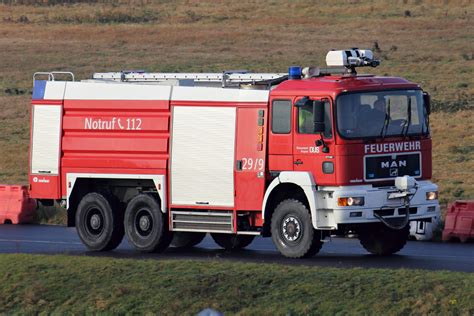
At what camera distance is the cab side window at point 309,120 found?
18.5 meters

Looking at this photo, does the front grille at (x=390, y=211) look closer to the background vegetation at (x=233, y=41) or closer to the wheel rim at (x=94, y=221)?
the wheel rim at (x=94, y=221)

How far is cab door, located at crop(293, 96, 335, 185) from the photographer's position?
1852cm


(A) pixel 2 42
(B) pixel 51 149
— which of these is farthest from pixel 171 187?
(A) pixel 2 42

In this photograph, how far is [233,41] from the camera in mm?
66500

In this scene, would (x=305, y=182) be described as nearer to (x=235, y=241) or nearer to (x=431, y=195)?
(x=431, y=195)

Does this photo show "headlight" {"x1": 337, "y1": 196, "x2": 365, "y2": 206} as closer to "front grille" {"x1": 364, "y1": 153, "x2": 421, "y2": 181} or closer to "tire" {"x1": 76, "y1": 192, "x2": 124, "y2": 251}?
"front grille" {"x1": 364, "y1": 153, "x2": 421, "y2": 181}

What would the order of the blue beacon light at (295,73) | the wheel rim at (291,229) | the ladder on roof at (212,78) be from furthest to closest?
1. the ladder on roof at (212,78)
2. the blue beacon light at (295,73)
3. the wheel rim at (291,229)

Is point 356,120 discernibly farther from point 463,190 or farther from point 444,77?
point 444,77

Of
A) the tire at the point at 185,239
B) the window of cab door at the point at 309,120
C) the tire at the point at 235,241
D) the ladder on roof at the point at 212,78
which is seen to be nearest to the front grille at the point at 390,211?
the window of cab door at the point at 309,120

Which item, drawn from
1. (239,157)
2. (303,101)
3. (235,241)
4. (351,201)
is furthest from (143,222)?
(351,201)

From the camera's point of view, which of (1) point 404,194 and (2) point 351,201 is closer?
(2) point 351,201

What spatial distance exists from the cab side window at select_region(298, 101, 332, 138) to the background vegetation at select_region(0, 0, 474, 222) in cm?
1939

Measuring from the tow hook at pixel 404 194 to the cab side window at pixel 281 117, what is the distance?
1.68 metres

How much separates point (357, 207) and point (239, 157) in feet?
6.55
